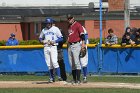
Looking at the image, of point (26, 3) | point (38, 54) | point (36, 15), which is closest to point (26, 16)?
point (36, 15)

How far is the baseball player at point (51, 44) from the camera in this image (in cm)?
1597

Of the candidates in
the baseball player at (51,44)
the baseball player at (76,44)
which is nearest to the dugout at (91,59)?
the baseball player at (51,44)

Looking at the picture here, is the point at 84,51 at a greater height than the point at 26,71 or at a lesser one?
greater

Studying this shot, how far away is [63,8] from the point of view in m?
45.3

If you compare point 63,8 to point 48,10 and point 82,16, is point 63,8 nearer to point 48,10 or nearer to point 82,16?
point 48,10

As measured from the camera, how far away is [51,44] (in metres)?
16.0

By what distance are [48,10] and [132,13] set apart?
720 centimetres
